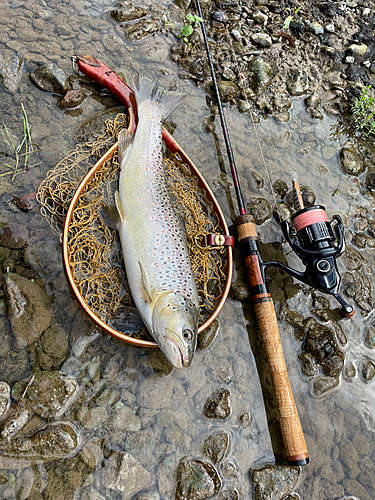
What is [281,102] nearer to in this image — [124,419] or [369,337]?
[369,337]

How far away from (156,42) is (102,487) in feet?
16.2

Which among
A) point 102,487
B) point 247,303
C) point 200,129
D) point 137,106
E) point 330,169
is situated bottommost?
point 102,487

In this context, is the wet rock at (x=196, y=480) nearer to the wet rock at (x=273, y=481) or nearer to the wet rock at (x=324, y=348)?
the wet rock at (x=273, y=481)

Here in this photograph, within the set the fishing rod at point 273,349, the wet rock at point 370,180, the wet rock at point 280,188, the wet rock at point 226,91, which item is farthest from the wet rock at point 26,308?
the wet rock at point 370,180

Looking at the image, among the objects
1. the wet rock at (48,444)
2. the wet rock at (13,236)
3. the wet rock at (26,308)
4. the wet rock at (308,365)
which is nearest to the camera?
the wet rock at (48,444)

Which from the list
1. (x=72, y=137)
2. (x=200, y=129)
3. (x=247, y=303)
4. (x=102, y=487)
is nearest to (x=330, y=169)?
(x=200, y=129)

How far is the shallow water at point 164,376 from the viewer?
2658 mm

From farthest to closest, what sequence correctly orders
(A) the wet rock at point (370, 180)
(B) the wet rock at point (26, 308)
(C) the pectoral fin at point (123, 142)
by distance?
(A) the wet rock at point (370, 180), (C) the pectoral fin at point (123, 142), (B) the wet rock at point (26, 308)

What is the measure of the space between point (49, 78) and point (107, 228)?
6.31ft

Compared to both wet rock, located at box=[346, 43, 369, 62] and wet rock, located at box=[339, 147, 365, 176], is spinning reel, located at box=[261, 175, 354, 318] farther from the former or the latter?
wet rock, located at box=[346, 43, 369, 62]

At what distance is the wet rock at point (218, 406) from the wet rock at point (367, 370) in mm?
1348

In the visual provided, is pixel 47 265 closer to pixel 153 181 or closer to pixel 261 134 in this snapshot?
pixel 153 181

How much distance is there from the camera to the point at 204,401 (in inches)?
116

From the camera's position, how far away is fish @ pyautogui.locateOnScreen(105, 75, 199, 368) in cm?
262
